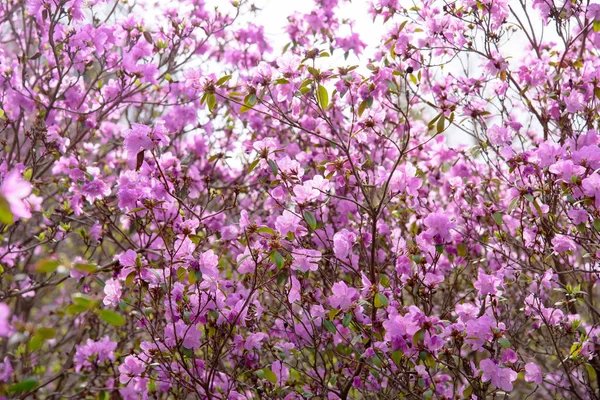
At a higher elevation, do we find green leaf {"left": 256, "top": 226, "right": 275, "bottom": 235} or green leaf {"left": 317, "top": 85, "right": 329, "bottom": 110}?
green leaf {"left": 317, "top": 85, "right": 329, "bottom": 110}

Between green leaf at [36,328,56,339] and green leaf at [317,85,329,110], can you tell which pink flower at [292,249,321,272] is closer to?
green leaf at [317,85,329,110]

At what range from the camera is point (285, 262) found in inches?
91.8

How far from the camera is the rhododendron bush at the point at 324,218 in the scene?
2381 millimetres

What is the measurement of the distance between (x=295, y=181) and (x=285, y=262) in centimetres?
40

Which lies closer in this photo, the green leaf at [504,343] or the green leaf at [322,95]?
the green leaf at [504,343]

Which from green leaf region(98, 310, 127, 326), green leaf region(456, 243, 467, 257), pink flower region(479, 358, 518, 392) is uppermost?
green leaf region(456, 243, 467, 257)

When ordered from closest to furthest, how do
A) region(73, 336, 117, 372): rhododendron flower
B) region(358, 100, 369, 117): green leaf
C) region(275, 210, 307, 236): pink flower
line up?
region(275, 210, 307, 236): pink flower, region(358, 100, 369, 117): green leaf, region(73, 336, 117, 372): rhododendron flower

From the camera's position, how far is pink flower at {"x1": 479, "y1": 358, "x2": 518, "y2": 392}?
234 centimetres

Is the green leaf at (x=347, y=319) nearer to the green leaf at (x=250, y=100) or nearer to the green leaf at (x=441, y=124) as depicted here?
the green leaf at (x=441, y=124)

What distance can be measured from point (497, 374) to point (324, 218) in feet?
4.91

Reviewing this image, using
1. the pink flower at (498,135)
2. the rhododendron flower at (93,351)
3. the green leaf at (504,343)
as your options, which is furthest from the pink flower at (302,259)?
the rhododendron flower at (93,351)

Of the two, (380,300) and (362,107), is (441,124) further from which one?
(380,300)

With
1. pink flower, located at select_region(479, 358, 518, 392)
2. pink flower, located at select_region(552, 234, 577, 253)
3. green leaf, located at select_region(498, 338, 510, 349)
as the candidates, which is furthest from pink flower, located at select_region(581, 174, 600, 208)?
pink flower, located at select_region(479, 358, 518, 392)

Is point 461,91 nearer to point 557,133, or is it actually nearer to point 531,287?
point 557,133
